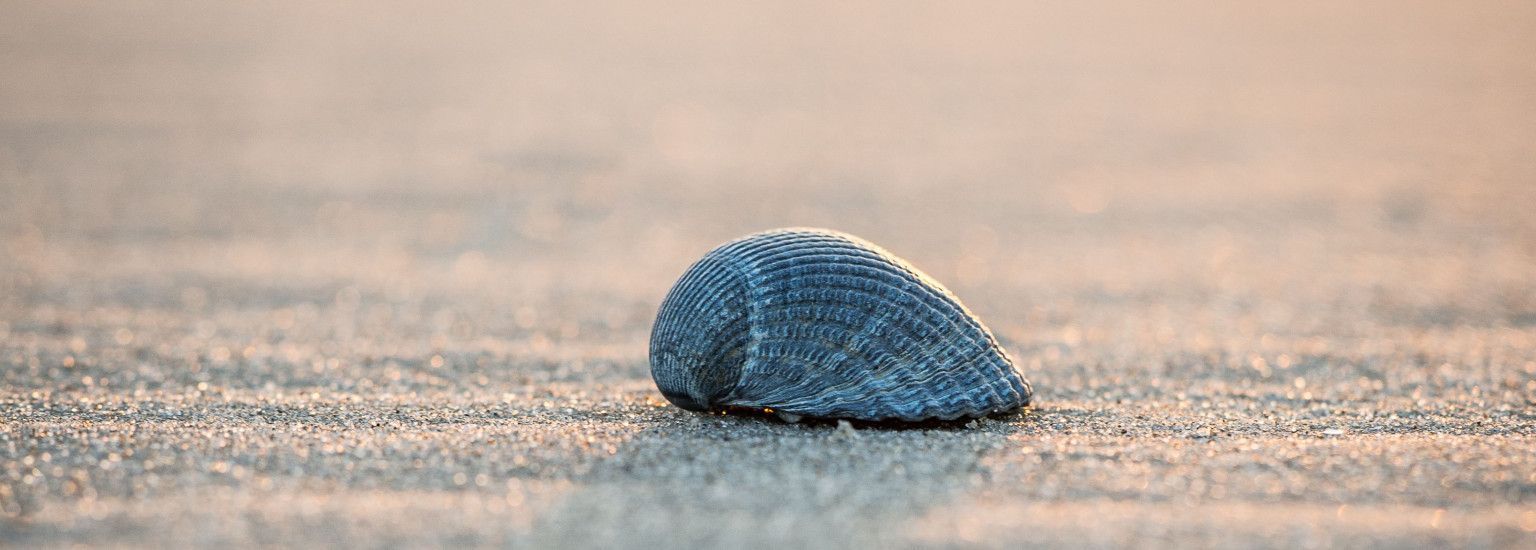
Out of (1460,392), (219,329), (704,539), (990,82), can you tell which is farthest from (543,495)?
(990,82)

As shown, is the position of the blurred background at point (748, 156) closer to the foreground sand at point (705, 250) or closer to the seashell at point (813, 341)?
the foreground sand at point (705, 250)

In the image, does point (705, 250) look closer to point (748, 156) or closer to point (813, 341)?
point (748, 156)

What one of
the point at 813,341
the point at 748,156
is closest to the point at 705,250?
the point at 748,156

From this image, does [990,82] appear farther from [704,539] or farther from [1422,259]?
[704,539]

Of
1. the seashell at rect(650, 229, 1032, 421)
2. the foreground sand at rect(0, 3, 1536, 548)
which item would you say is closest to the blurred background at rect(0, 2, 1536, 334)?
the foreground sand at rect(0, 3, 1536, 548)

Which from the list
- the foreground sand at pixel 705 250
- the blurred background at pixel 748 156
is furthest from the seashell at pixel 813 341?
the blurred background at pixel 748 156

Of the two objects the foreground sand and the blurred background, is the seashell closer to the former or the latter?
the foreground sand
